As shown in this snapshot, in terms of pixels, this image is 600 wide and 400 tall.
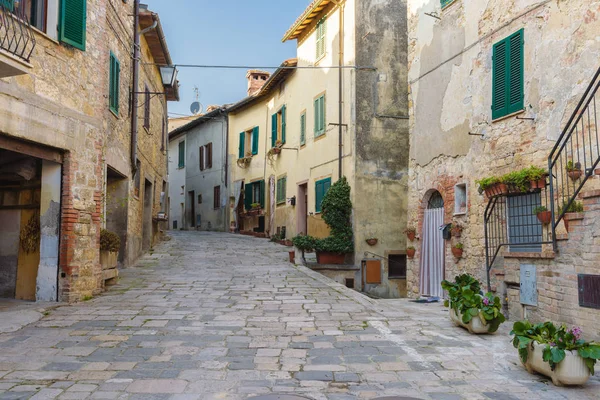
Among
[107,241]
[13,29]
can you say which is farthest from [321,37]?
[13,29]

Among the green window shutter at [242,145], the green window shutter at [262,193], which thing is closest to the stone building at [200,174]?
the green window shutter at [242,145]

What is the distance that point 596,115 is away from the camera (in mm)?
8117

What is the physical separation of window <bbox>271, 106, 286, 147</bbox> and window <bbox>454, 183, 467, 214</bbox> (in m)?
11.4

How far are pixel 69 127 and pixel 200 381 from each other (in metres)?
5.66

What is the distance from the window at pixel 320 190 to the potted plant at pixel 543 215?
939cm

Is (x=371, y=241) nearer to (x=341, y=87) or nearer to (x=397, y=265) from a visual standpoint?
(x=397, y=265)

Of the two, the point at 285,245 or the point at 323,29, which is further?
the point at 285,245

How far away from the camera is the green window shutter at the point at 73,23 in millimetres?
8914

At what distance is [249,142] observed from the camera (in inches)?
1054

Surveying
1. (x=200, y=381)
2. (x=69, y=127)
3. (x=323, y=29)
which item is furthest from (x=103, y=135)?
(x=323, y=29)

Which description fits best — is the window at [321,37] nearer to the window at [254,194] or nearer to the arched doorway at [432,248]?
the window at [254,194]

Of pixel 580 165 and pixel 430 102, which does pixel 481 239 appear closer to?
pixel 580 165

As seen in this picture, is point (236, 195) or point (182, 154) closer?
point (236, 195)

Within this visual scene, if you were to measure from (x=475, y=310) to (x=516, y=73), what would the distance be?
4.66 meters
